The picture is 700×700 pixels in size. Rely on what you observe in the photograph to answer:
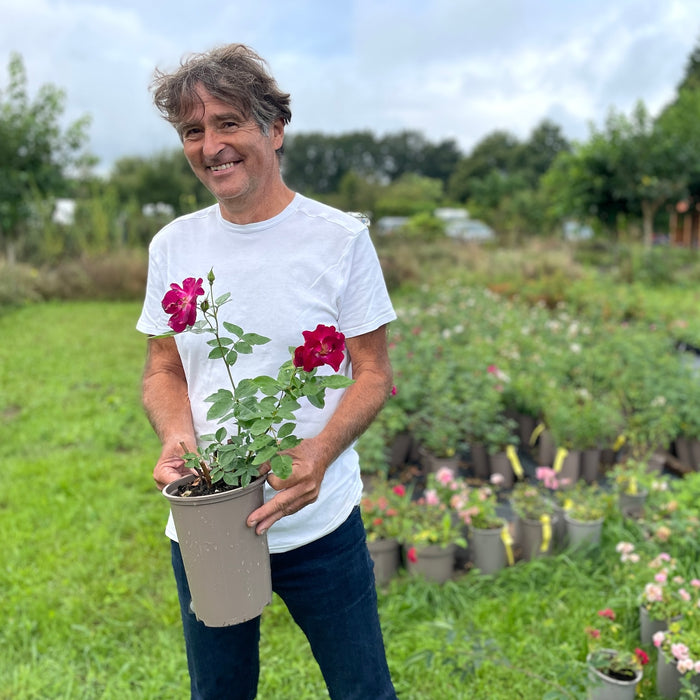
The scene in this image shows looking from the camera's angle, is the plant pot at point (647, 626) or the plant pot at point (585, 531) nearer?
the plant pot at point (647, 626)

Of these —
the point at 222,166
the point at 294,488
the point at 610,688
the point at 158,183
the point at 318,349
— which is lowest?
the point at 610,688

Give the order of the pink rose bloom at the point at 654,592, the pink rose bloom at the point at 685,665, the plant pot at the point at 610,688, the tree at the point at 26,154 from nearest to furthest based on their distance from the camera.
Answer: the pink rose bloom at the point at 685,665, the plant pot at the point at 610,688, the pink rose bloom at the point at 654,592, the tree at the point at 26,154

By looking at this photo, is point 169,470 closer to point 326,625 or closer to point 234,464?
point 234,464

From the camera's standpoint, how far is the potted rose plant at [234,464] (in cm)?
109

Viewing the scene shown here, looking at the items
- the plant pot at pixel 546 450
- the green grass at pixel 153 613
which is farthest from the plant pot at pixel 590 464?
the green grass at pixel 153 613

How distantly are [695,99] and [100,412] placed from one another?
2238 cm

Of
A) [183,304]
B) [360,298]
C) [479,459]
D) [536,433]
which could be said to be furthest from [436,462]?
[183,304]

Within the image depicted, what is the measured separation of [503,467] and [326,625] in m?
2.60

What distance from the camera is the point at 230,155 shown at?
123 centimetres

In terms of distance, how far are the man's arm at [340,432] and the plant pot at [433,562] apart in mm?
1536

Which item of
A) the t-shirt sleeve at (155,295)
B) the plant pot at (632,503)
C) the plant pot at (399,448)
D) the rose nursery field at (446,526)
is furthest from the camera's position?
the plant pot at (399,448)

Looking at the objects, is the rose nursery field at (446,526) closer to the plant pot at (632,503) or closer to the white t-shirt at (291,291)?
the plant pot at (632,503)

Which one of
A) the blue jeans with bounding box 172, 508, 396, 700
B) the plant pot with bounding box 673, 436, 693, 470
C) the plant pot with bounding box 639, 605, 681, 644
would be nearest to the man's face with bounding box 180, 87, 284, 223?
the blue jeans with bounding box 172, 508, 396, 700

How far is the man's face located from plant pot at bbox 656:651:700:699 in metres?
1.79
